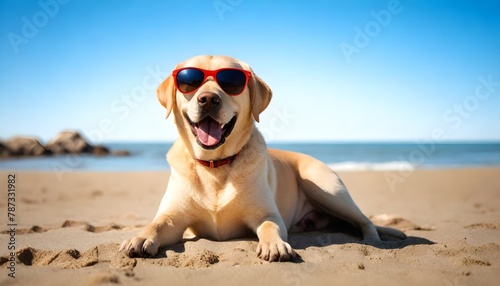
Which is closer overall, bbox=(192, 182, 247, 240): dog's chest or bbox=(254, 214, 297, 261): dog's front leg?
bbox=(254, 214, 297, 261): dog's front leg

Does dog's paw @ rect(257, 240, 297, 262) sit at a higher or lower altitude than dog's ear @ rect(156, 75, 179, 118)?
lower

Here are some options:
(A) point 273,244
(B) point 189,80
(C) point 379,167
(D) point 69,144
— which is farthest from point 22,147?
(A) point 273,244

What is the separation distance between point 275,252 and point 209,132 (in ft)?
3.58

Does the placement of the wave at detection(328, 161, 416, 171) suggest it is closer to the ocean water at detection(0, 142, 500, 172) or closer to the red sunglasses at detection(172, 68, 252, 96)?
the ocean water at detection(0, 142, 500, 172)

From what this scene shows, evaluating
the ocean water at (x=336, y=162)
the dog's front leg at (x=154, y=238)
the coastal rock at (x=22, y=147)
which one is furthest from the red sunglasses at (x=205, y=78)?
the coastal rock at (x=22, y=147)

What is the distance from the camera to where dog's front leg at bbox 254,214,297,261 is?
96.3 inches

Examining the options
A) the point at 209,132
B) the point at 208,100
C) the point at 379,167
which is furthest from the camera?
the point at 379,167

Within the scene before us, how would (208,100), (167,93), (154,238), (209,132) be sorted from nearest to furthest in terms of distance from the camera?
(154,238)
(208,100)
(209,132)
(167,93)

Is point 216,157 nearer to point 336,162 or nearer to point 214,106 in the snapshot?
point 214,106

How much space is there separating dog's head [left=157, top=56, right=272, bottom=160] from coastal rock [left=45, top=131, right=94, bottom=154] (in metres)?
30.2

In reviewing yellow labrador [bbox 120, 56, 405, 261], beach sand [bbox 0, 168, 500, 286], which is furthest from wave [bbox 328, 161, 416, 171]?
yellow labrador [bbox 120, 56, 405, 261]

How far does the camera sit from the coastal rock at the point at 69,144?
30297 mm

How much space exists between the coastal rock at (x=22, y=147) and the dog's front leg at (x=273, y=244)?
27.7 metres

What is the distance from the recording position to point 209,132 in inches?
118
